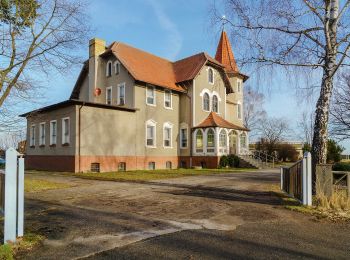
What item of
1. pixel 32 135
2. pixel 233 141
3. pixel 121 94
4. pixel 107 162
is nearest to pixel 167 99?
pixel 121 94

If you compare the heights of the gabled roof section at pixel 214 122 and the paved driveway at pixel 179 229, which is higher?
the gabled roof section at pixel 214 122

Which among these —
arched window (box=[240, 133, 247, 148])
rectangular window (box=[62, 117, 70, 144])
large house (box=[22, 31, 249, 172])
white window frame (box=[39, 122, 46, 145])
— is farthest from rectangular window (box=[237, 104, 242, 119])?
white window frame (box=[39, 122, 46, 145])

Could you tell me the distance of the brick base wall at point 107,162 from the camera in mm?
25094

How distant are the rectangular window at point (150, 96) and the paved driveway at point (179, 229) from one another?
770 inches

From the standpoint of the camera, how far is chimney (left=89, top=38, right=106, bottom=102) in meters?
32.6

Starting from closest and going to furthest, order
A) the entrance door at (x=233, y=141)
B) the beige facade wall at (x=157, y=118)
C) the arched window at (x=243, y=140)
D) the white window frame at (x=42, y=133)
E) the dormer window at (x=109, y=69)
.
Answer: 1. the white window frame at (x=42, y=133)
2. the beige facade wall at (x=157, y=118)
3. the dormer window at (x=109, y=69)
4. the entrance door at (x=233, y=141)
5. the arched window at (x=243, y=140)

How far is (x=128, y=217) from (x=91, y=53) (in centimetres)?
2722

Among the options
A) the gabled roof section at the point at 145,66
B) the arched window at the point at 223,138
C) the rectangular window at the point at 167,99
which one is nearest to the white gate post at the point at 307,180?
the gabled roof section at the point at 145,66

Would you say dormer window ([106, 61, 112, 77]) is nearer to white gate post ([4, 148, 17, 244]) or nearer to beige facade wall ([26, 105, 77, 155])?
beige facade wall ([26, 105, 77, 155])

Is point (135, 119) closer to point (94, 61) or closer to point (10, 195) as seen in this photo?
point (94, 61)

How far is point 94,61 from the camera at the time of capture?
32.6m

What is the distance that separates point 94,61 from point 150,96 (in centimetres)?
669

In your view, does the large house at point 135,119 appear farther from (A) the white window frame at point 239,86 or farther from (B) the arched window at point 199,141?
(A) the white window frame at point 239,86

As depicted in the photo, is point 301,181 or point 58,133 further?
point 58,133
